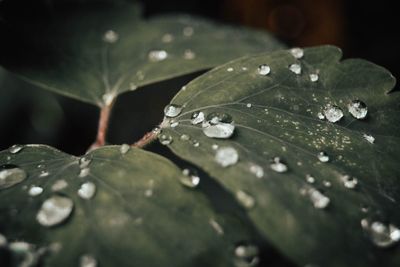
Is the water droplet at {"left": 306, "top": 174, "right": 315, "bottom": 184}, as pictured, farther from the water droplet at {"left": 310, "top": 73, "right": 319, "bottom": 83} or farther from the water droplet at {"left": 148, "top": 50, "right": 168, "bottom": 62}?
the water droplet at {"left": 148, "top": 50, "right": 168, "bottom": 62}

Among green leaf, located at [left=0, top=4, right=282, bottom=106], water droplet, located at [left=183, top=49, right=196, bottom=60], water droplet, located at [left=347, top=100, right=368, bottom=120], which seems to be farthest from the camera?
water droplet, located at [left=183, top=49, right=196, bottom=60]

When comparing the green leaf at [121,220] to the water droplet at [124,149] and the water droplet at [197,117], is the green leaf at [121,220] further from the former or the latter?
the water droplet at [197,117]

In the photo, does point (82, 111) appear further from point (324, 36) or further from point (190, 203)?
point (324, 36)

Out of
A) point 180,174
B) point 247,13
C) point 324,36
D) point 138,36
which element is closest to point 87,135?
point 138,36

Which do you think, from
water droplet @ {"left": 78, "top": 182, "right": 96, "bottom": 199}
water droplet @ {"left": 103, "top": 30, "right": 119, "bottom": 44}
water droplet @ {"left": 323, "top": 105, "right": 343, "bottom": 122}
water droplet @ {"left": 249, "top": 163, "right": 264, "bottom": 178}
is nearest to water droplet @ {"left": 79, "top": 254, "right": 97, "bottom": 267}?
water droplet @ {"left": 78, "top": 182, "right": 96, "bottom": 199}

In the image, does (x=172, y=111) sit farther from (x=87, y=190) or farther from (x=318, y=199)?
(x=318, y=199)

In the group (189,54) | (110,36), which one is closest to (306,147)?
(189,54)
